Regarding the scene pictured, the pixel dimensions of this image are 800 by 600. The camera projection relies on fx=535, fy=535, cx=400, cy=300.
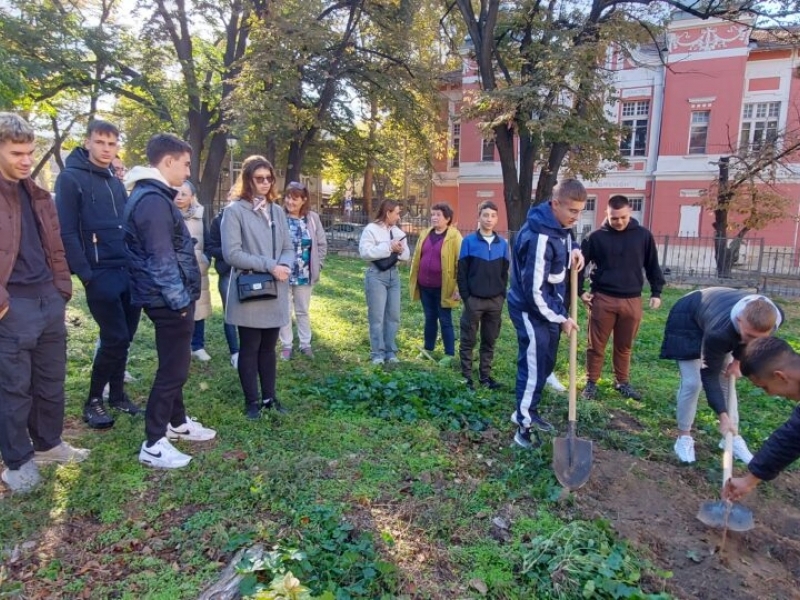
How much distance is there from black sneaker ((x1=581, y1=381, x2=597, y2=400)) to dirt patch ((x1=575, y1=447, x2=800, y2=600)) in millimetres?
1207

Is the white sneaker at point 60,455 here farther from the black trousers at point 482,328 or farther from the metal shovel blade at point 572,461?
the black trousers at point 482,328

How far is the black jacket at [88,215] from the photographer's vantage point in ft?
12.4

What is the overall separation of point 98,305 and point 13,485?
1313mm

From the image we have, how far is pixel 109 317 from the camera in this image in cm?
398

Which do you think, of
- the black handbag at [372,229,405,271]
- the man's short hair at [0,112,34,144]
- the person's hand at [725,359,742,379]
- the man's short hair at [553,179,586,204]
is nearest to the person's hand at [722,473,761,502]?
the person's hand at [725,359,742,379]

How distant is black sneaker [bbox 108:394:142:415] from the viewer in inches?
173

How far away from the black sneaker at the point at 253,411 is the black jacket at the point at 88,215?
4.84 feet

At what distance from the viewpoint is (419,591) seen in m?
2.54

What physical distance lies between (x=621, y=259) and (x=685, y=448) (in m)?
1.86

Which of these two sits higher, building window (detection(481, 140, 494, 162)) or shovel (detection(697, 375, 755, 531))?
building window (detection(481, 140, 494, 162))

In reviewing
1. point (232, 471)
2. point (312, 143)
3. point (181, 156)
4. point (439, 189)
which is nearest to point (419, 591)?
point (232, 471)

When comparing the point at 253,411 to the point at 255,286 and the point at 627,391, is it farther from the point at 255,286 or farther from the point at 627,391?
the point at 627,391

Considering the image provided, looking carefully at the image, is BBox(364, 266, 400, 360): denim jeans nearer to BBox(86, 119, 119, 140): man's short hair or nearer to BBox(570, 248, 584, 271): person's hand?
BBox(570, 248, 584, 271): person's hand

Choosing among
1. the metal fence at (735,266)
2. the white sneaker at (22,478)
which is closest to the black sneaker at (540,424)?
the white sneaker at (22,478)
